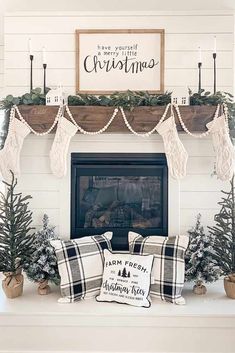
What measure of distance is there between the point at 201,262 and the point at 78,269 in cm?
87

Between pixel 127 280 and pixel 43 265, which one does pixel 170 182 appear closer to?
pixel 127 280

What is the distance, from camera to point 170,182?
10.2 ft

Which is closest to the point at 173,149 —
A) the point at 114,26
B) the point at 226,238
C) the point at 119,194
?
the point at 119,194

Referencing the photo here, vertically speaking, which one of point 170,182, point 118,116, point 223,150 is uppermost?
point 118,116

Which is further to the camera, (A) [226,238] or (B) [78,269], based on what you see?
(A) [226,238]

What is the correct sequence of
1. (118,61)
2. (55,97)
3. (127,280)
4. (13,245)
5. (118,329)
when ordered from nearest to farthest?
(118,329) → (127,280) → (13,245) → (55,97) → (118,61)

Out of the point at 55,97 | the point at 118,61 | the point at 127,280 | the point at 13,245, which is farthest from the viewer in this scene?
the point at 118,61

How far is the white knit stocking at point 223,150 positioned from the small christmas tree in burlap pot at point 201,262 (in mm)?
483

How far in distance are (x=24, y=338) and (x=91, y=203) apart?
110 centimetres

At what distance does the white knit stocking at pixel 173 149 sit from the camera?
113 inches

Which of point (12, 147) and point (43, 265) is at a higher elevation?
point (12, 147)

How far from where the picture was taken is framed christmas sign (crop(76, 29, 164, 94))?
3078mm

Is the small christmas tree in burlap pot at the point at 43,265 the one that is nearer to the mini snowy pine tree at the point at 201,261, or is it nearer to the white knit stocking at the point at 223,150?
the mini snowy pine tree at the point at 201,261

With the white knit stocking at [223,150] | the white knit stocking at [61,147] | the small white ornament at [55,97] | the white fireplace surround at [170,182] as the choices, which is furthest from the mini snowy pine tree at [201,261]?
the small white ornament at [55,97]
